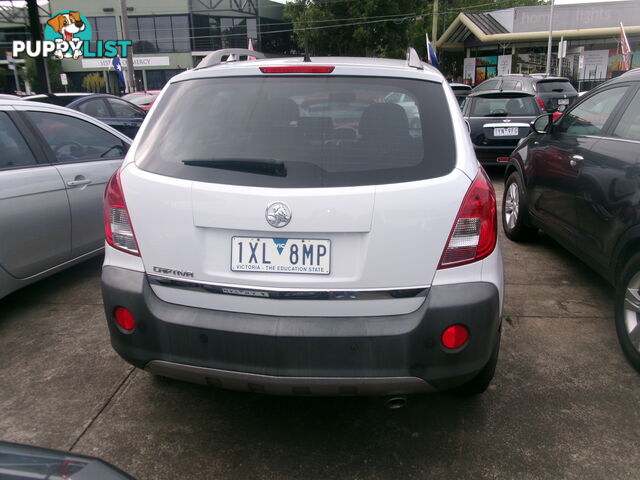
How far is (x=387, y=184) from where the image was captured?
211 centimetres

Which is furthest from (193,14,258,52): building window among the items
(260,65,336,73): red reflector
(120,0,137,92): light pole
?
(260,65,336,73): red reflector

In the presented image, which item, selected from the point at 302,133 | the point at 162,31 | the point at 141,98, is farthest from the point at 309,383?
the point at 162,31

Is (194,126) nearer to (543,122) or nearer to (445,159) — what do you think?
(445,159)

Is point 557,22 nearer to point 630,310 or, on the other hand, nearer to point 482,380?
point 630,310

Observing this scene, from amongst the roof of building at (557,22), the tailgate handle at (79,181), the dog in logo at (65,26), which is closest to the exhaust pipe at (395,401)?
the tailgate handle at (79,181)

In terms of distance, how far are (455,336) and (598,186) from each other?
2.04 m

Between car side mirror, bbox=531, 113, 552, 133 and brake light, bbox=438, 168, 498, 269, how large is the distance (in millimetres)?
2973

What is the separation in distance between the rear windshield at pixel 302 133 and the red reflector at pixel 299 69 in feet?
0.12

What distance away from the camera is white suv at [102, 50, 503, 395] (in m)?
2.09

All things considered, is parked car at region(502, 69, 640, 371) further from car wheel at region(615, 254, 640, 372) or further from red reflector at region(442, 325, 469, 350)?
red reflector at region(442, 325, 469, 350)

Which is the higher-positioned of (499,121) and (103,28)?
(103,28)

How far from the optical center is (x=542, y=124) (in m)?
5.05

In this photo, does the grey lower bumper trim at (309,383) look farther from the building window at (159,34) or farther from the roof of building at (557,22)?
the building window at (159,34)

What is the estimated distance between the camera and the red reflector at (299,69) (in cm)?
238
